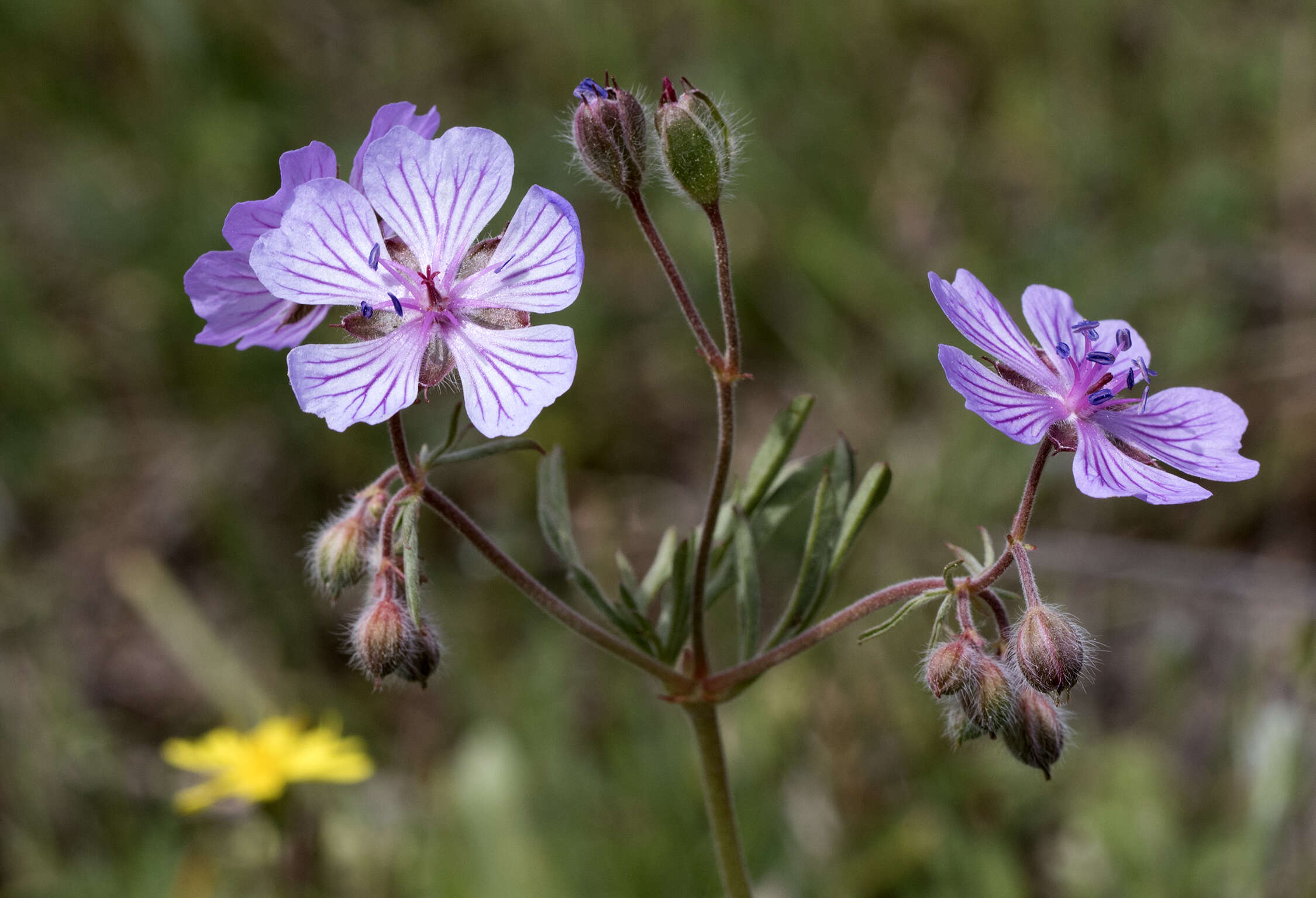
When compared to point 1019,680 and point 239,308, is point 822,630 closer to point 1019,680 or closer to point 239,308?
point 1019,680

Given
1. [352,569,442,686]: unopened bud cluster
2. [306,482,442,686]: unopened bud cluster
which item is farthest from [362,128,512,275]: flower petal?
[352,569,442,686]: unopened bud cluster

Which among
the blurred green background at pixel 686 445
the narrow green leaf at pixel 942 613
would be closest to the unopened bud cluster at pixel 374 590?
the narrow green leaf at pixel 942 613

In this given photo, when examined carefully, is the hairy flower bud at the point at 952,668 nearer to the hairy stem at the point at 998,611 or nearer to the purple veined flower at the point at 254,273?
the hairy stem at the point at 998,611

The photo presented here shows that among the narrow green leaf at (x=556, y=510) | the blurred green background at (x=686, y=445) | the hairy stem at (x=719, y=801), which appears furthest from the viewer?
the blurred green background at (x=686, y=445)

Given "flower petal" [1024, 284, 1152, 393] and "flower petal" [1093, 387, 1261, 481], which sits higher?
"flower petal" [1024, 284, 1152, 393]

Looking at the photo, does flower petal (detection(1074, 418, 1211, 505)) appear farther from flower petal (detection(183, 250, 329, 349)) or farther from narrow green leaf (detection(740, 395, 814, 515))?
flower petal (detection(183, 250, 329, 349))
